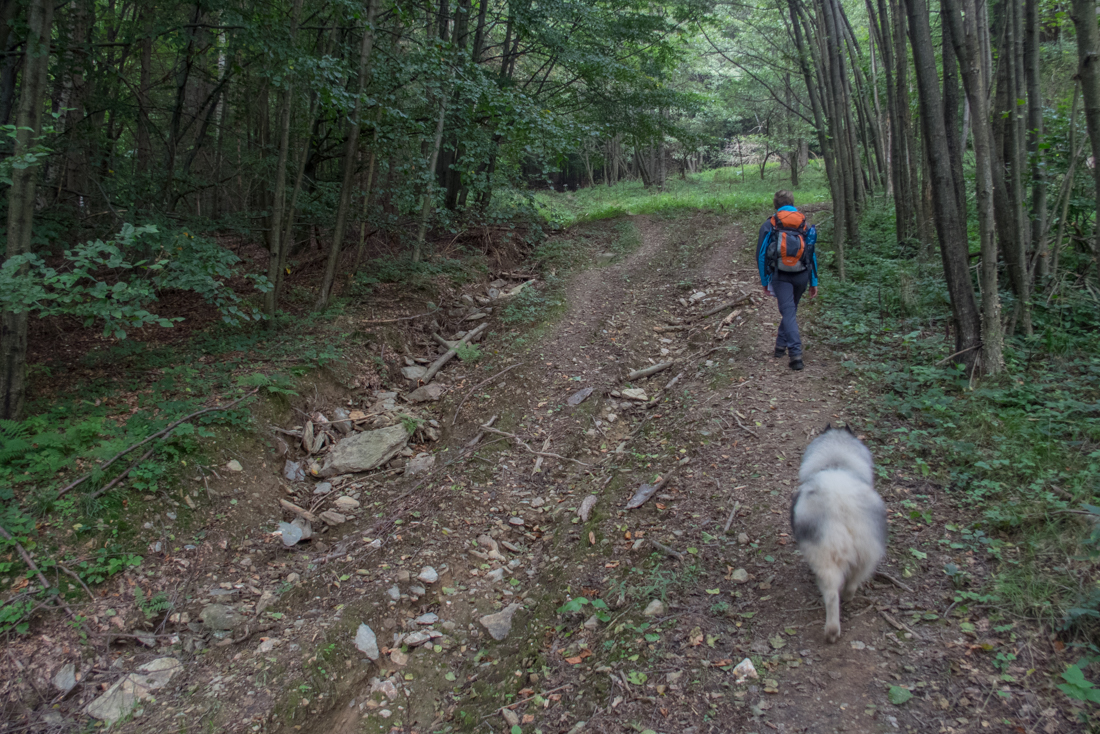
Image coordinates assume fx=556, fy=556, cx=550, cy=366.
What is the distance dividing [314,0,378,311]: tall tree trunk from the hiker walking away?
17.5 feet

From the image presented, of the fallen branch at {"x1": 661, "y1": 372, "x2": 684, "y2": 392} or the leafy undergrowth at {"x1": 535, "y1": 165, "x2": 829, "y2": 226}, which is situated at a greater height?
the leafy undergrowth at {"x1": 535, "y1": 165, "x2": 829, "y2": 226}

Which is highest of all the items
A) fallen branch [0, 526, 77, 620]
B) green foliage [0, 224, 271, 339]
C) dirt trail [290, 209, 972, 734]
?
green foliage [0, 224, 271, 339]

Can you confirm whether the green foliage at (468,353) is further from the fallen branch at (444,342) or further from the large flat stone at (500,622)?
the large flat stone at (500,622)

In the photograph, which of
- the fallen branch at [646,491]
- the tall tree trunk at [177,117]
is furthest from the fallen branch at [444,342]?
the fallen branch at [646,491]

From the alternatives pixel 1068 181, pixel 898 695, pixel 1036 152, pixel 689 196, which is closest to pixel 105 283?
pixel 898 695

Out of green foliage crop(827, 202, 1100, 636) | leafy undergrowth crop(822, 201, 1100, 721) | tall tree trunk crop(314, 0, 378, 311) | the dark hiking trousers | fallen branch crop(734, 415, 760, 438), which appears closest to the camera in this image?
leafy undergrowth crop(822, 201, 1100, 721)

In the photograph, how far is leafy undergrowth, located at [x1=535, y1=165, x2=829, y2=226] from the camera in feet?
52.7

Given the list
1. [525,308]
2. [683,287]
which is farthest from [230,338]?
[683,287]

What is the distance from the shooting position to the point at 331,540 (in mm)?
5020

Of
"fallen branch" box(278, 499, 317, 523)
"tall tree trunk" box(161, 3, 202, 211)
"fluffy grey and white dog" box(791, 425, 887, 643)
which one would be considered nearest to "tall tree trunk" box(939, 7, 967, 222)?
"fluffy grey and white dog" box(791, 425, 887, 643)

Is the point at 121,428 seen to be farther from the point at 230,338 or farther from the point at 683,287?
the point at 683,287

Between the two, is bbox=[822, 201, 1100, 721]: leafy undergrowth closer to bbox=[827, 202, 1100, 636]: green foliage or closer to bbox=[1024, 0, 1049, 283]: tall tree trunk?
bbox=[827, 202, 1100, 636]: green foliage

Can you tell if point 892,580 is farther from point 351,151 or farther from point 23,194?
point 351,151

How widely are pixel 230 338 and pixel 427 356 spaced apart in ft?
8.64
